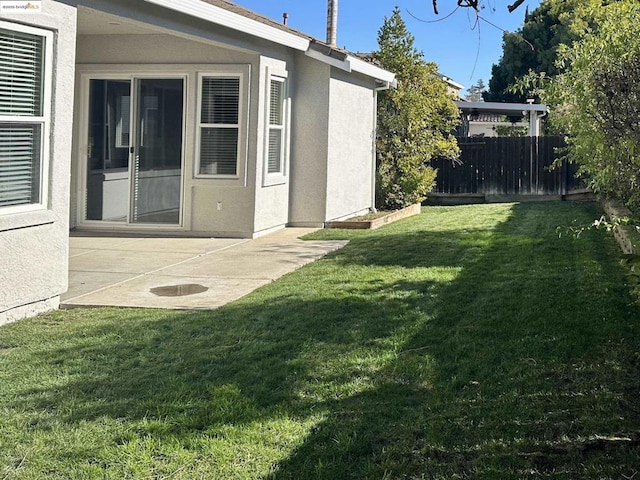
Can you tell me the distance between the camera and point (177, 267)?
31.7 feet

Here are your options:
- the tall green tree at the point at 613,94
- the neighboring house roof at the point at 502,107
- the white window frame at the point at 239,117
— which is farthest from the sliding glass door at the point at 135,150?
the neighboring house roof at the point at 502,107

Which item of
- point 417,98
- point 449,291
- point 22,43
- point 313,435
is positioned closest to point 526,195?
point 417,98

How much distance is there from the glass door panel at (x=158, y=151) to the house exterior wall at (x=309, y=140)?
235 centimetres

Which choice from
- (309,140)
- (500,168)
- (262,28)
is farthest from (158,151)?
(500,168)

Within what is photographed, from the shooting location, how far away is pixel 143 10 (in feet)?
30.0

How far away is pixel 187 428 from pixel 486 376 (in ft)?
6.69

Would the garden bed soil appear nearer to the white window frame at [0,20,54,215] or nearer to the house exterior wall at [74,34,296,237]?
the house exterior wall at [74,34,296,237]

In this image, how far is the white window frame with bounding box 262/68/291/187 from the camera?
12.9 metres

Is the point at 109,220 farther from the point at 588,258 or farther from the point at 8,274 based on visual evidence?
the point at 588,258

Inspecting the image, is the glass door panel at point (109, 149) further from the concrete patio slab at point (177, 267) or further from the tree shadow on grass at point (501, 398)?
the tree shadow on grass at point (501, 398)

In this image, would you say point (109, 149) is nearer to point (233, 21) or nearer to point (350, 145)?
point (233, 21)

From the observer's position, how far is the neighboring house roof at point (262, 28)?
32.0ft

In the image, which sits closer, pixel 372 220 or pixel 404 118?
pixel 372 220

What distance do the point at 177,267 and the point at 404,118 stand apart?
956 centimetres
